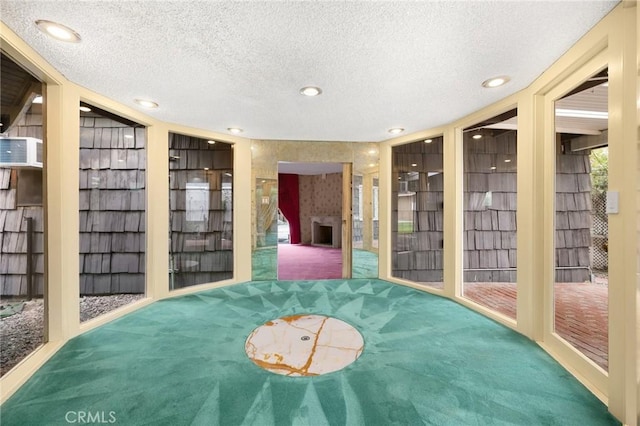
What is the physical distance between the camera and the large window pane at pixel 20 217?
2.22 meters

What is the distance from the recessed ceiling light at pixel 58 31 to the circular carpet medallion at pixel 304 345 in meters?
2.45

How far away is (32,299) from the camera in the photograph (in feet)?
9.74

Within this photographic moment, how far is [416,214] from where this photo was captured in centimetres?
444

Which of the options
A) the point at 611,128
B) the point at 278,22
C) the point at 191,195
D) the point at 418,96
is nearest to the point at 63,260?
the point at 191,195

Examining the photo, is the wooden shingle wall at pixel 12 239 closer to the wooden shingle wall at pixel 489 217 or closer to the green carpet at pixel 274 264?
the green carpet at pixel 274 264

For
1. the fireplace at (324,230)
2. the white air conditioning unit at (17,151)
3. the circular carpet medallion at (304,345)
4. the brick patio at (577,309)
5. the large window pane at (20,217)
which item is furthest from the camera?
the fireplace at (324,230)

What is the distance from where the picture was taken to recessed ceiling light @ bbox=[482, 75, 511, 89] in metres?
2.13

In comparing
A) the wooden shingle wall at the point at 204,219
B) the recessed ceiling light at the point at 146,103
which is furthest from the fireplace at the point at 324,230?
the recessed ceiling light at the point at 146,103

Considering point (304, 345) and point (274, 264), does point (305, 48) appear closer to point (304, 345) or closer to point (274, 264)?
point (304, 345)

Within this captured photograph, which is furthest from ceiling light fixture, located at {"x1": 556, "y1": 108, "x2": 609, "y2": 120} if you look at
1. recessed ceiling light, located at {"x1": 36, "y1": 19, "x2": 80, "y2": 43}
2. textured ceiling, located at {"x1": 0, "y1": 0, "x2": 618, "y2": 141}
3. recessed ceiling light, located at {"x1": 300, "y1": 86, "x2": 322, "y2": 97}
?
recessed ceiling light, located at {"x1": 36, "y1": 19, "x2": 80, "y2": 43}

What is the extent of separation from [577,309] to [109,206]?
19.9 feet

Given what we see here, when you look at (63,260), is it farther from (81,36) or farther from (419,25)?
(419,25)

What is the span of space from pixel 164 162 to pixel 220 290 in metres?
1.86

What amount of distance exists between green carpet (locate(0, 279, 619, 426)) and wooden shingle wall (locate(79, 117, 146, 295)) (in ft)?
4.80
